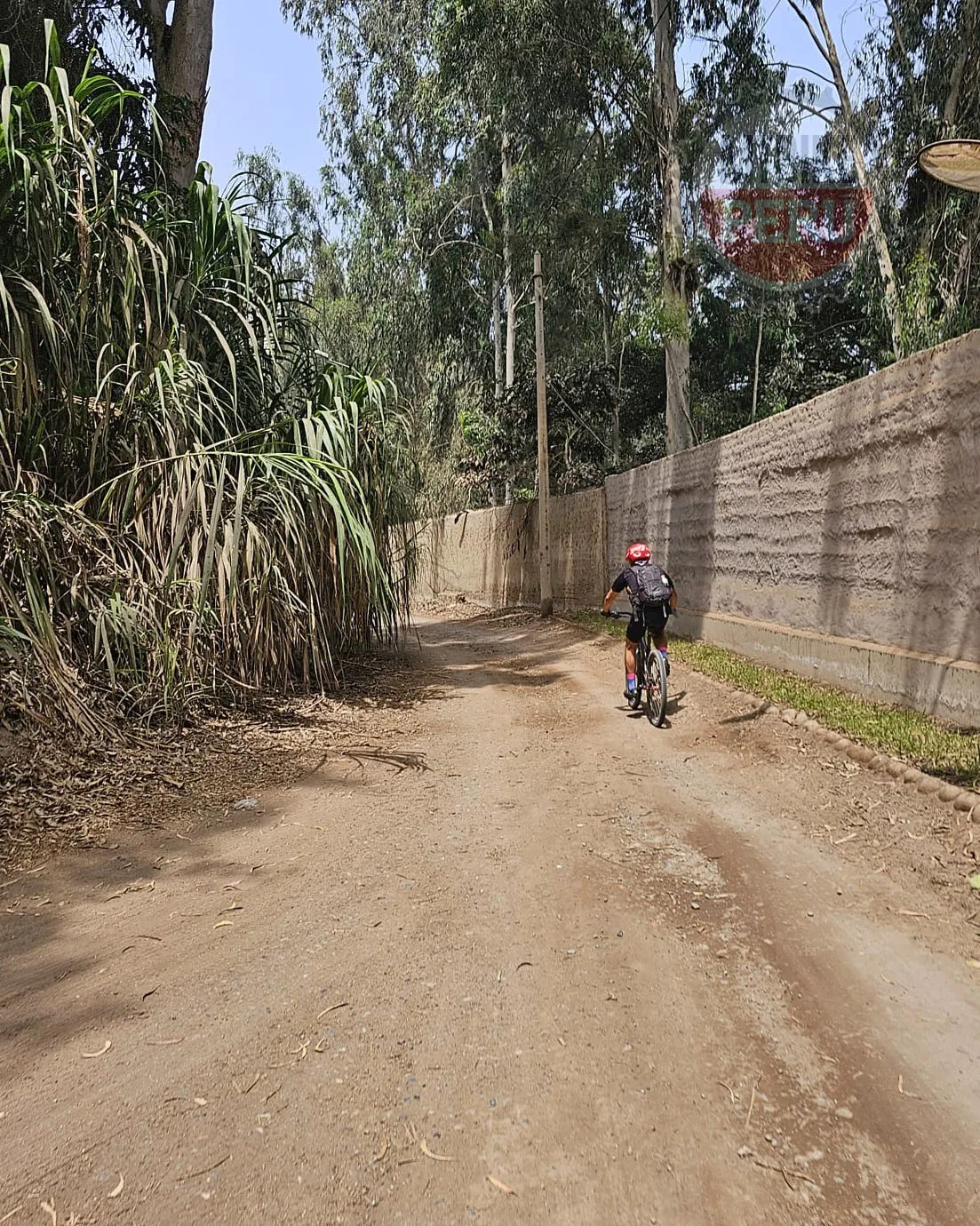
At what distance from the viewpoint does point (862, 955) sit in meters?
2.88

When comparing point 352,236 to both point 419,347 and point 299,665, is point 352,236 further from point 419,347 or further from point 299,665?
point 299,665

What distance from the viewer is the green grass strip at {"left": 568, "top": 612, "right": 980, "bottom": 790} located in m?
4.66

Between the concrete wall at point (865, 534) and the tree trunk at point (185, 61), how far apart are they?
264 inches

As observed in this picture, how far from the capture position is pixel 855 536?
670 centimetres

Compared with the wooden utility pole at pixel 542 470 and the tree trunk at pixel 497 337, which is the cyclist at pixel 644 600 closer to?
the wooden utility pole at pixel 542 470

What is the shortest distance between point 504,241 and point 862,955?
21238 millimetres

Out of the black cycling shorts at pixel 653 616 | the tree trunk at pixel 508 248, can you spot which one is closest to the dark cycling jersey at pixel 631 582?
the black cycling shorts at pixel 653 616

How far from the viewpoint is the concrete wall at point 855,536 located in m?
5.40

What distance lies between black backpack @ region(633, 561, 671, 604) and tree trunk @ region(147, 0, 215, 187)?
6605mm

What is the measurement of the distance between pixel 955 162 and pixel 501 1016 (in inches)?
156

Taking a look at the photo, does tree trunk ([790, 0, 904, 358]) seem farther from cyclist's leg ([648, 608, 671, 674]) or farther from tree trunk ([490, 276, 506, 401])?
cyclist's leg ([648, 608, 671, 674])

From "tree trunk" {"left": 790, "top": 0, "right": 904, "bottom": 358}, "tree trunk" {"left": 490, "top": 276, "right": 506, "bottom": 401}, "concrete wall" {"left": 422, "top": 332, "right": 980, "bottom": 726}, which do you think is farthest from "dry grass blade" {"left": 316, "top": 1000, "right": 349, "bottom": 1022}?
"tree trunk" {"left": 490, "top": 276, "right": 506, "bottom": 401}

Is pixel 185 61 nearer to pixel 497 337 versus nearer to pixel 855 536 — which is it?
pixel 855 536

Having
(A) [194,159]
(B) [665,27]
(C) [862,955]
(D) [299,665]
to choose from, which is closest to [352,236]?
(B) [665,27]
